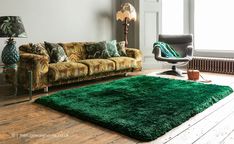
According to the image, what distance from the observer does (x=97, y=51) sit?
16.1 ft

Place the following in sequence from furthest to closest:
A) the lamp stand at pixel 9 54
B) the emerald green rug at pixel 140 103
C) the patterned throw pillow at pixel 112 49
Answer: the patterned throw pillow at pixel 112 49, the lamp stand at pixel 9 54, the emerald green rug at pixel 140 103

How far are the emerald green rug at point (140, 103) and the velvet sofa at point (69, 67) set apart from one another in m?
0.38

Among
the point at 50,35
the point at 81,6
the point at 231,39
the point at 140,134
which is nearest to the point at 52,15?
the point at 50,35

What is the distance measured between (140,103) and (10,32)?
195cm

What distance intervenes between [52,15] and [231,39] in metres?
3.83

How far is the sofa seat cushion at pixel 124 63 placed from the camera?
473 cm

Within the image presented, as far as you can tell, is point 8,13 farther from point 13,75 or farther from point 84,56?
point 84,56

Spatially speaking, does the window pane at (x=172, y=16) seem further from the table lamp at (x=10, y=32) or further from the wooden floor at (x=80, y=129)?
the table lamp at (x=10, y=32)

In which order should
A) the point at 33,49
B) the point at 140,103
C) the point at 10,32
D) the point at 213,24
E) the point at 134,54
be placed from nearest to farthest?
the point at 140,103, the point at 10,32, the point at 33,49, the point at 134,54, the point at 213,24

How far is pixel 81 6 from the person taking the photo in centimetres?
532

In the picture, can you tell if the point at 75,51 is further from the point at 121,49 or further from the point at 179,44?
the point at 179,44

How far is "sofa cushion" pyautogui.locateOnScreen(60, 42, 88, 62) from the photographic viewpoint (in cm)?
471

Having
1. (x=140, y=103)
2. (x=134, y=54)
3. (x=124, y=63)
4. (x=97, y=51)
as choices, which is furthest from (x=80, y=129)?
(x=134, y=54)

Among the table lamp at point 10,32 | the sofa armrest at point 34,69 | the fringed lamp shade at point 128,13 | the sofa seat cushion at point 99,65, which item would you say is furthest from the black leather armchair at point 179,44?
the table lamp at point 10,32
